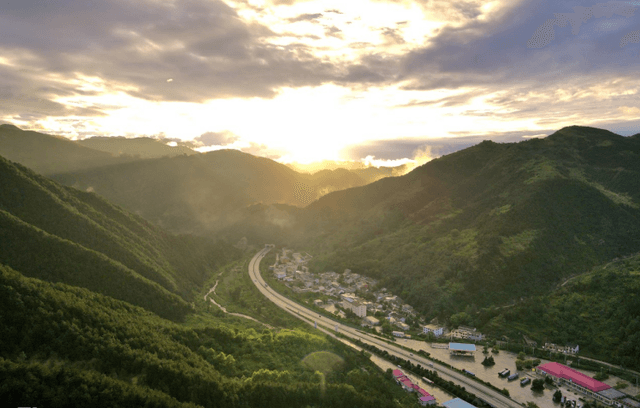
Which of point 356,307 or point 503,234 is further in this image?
point 503,234

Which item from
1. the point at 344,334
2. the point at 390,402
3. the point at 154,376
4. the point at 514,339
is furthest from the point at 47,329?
the point at 514,339

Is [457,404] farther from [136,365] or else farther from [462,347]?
[136,365]

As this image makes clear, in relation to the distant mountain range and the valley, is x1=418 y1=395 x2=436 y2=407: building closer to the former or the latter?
the valley

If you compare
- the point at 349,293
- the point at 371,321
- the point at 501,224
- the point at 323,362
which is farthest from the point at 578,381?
the point at 349,293

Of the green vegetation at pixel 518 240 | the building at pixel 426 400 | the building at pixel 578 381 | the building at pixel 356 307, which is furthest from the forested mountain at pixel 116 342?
the green vegetation at pixel 518 240

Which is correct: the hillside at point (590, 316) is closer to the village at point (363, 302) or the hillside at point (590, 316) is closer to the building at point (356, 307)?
the village at point (363, 302)
